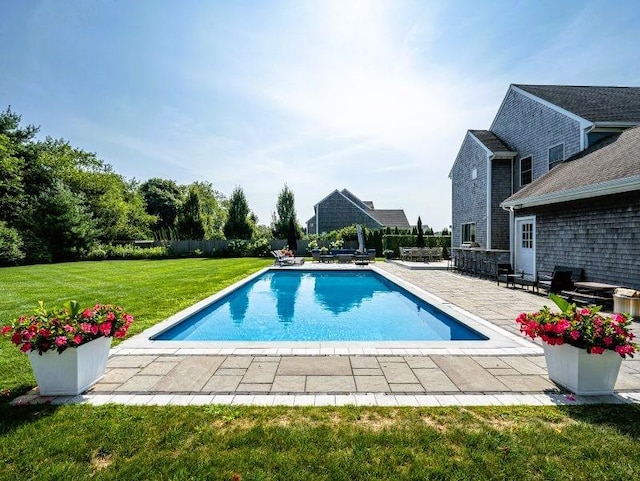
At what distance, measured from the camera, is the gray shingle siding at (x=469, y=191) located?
592 inches

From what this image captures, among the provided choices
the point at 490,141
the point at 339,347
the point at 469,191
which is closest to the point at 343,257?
the point at 469,191

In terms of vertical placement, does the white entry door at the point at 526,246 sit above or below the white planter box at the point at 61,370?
above

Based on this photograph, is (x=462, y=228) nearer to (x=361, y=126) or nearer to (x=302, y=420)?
(x=361, y=126)


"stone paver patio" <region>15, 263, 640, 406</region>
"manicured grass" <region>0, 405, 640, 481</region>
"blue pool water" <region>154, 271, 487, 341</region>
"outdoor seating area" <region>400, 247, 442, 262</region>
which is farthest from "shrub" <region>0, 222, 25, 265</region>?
"outdoor seating area" <region>400, 247, 442, 262</region>

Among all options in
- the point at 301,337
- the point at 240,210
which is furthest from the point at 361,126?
the point at 240,210

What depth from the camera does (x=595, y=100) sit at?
11.9 meters

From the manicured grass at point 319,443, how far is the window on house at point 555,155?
11.2 metres

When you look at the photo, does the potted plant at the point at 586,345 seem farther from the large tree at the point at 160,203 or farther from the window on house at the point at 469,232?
the large tree at the point at 160,203

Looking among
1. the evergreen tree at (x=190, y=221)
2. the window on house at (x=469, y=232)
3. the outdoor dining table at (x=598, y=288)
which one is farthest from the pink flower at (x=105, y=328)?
the evergreen tree at (x=190, y=221)

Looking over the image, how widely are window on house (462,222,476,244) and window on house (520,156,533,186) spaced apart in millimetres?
3099

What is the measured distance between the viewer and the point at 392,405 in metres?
2.99

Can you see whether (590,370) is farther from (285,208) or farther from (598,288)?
(285,208)

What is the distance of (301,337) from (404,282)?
5616 millimetres

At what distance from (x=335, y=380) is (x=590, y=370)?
248 centimetres
